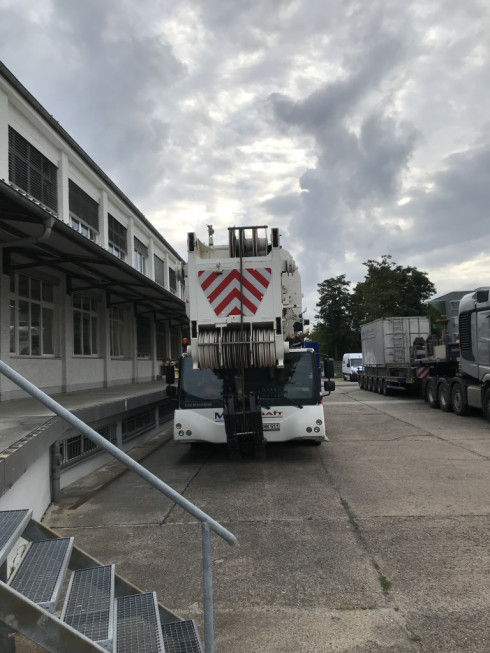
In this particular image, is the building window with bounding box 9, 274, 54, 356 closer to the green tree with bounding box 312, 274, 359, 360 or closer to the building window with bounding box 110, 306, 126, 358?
the building window with bounding box 110, 306, 126, 358

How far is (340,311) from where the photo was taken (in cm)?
6319

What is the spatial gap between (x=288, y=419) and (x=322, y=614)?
4496mm

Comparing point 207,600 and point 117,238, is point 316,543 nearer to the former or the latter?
point 207,600

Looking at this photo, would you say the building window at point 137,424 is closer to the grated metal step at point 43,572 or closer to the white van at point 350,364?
the grated metal step at point 43,572

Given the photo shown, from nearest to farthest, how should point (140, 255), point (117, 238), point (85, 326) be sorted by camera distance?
point (85, 326)
point (117, 238)
point (140, 255)

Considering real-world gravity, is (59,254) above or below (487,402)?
above

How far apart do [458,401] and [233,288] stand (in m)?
10.2

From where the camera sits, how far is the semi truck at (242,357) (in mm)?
7098

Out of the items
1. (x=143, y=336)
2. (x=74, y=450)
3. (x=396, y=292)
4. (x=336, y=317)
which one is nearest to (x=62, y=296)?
(x=74, y=450)

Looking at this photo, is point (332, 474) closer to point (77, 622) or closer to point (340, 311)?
point (77, 622)

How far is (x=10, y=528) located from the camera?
2.66 m

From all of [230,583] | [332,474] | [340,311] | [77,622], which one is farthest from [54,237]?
[340,311]

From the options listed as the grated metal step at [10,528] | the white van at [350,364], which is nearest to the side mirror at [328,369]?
Answer: the grated metal step at [10,528]

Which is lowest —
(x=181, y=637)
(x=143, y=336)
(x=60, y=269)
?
(x=181, y=637)
